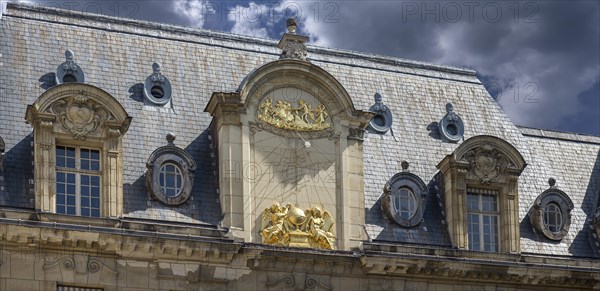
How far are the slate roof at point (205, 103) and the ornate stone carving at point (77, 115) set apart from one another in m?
1.51

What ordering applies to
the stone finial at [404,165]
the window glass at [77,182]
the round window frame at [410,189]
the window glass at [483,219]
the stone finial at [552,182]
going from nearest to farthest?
the window glass at [77,182]
the round window frame at [410,189]
the window glass at [483,219]
the stone finial at [404,165]
the stone finial at [552,182]

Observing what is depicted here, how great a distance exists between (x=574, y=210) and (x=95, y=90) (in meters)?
19.2

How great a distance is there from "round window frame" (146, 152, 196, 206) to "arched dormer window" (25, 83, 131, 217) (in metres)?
1.22

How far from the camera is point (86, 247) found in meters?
52.0

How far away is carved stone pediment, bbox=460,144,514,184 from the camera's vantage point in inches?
2296

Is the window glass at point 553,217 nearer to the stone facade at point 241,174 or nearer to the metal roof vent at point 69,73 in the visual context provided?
the stone facade at point 241,174

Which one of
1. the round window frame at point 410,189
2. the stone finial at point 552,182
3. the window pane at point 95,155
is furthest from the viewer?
the stone finial at point 552,182

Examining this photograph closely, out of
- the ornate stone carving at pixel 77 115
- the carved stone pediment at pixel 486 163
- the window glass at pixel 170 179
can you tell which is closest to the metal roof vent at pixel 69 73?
the ornate stone carving at pixel 77 115

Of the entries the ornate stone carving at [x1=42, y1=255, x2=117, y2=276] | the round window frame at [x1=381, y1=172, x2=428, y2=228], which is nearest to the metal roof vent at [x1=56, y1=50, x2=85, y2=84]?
the ornate stone carving at [x1=42, y1=255, x2=117, y2=276]

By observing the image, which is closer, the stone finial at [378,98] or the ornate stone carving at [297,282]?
the ornate stone carving at [297,282]

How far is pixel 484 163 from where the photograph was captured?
58438 mm

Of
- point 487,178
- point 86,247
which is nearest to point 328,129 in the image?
point 487,178

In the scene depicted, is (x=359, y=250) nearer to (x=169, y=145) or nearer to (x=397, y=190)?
(x=397, y=190)

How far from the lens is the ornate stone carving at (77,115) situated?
175 ft
